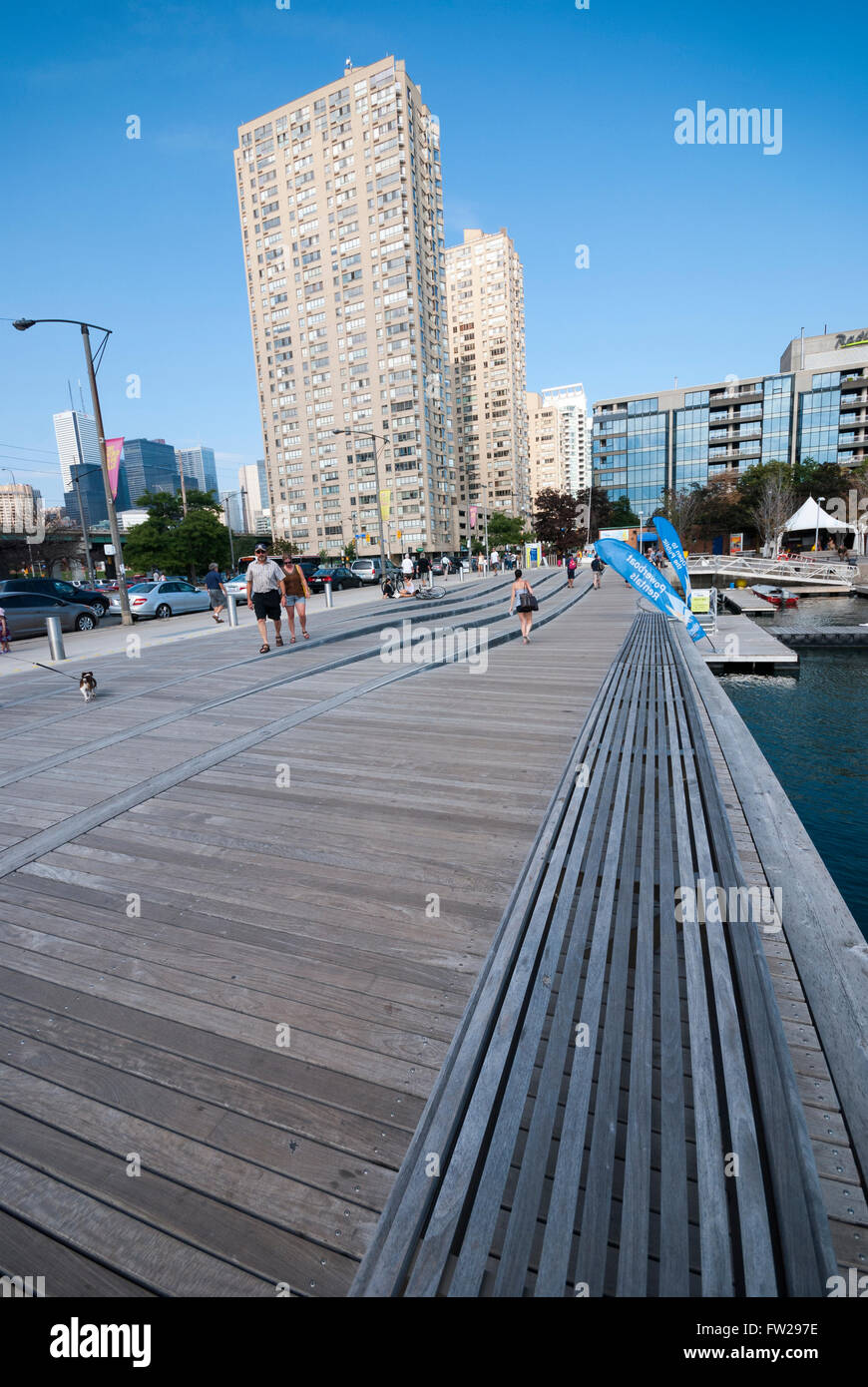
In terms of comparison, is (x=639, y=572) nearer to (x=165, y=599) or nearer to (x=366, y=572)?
(x=165, y=599)

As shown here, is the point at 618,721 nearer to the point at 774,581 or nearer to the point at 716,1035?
the point at 716,1035

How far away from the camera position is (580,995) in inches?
107

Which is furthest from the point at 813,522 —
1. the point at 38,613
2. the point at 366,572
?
the point at 38,613

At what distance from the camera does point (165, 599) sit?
24.8m

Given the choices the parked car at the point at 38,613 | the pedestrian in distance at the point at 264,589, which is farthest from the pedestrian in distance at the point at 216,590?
the pedestrian in distance at the point at 264,589

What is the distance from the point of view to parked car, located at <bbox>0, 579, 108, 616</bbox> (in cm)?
2184

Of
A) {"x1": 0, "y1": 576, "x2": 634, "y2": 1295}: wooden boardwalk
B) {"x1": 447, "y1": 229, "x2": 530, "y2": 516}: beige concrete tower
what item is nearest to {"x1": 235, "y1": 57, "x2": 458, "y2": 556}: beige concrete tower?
{"x1": 447, "y1": 229, "x2": 530, "y2": 516}: beige concrete tower

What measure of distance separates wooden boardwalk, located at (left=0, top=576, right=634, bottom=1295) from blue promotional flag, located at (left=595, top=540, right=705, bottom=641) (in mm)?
9519

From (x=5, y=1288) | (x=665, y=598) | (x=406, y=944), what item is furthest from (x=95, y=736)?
(x=665, y=598)

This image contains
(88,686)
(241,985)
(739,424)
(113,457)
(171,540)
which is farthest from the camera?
(739,424)

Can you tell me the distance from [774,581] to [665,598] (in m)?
33.0

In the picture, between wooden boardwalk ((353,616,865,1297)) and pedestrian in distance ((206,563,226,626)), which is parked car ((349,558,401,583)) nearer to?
pedestrian in distance ((206,563,226,626))

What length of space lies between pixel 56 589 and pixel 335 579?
15833 millimetres

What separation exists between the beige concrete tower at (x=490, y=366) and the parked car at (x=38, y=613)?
4439 inches
